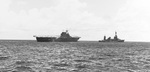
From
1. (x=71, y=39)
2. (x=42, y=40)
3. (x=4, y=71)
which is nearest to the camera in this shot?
(x=4, y=71)

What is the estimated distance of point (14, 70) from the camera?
88.7ft

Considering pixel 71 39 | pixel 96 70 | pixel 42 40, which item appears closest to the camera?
pixel 96 70

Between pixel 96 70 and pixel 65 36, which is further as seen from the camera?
pixel 65 36

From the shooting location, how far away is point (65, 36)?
183375 mm

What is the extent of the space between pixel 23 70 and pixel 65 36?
156 metres

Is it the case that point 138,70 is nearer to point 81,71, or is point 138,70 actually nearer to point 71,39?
point 81,71

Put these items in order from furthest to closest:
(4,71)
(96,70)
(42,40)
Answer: (42,40), (96,70), (4,71)

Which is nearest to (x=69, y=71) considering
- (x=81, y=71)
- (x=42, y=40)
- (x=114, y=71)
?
(x=81, y=71)

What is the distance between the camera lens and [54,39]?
183500 millimetres

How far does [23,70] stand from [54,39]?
15646 cm

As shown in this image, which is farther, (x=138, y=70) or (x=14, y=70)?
(x=138, y=70)

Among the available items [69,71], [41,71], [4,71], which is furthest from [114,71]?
[4,71]

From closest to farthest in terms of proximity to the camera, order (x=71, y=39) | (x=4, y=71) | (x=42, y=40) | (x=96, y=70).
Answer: (x=4, y=71), (x=96, y=70), (x=42, y=40), (x=71, y=39)

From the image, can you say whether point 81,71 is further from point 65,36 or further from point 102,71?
point 65,36
